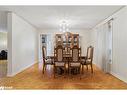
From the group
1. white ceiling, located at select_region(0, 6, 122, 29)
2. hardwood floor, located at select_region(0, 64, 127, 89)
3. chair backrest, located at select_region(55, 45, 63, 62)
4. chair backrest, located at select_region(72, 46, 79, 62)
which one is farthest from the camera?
chair backrest, located at select_region(55, 45, 63, 62)

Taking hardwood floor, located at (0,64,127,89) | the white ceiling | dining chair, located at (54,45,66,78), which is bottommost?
hardwood floor, located at (0,64,127,89)

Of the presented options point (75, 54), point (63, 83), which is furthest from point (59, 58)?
point (63, 83)

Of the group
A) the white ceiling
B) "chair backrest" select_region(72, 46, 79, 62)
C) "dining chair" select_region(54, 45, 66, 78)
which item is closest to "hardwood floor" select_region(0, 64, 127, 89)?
"dining chair" select_region(54, 45, 66, 78)

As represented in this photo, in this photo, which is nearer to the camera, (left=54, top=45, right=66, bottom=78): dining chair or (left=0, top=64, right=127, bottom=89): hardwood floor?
(left=0, top=64, right=127, bottom=89): hardwood floor

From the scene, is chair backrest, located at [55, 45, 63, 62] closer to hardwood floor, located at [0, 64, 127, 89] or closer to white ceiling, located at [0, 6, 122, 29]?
hardwood floor, located at [0, 64, 127, 89]

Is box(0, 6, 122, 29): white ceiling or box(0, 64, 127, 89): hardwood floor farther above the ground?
box(0, 6, 122, 29): white ceiling

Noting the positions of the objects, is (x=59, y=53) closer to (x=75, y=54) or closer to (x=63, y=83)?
(x=75, y=54)

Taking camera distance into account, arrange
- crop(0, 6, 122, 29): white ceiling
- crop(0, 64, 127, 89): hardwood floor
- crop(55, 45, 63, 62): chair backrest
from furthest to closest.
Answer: crop(55, 45, 63, 62): chair backrest
crop(0, 6, 122, 29): white ceiling
crop(0, 64, 127, 89): hardwood floor

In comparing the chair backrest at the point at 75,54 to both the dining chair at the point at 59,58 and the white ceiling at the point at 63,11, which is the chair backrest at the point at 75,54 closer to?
the dining chair at the point at 59,58

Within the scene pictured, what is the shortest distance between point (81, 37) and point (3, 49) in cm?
627
